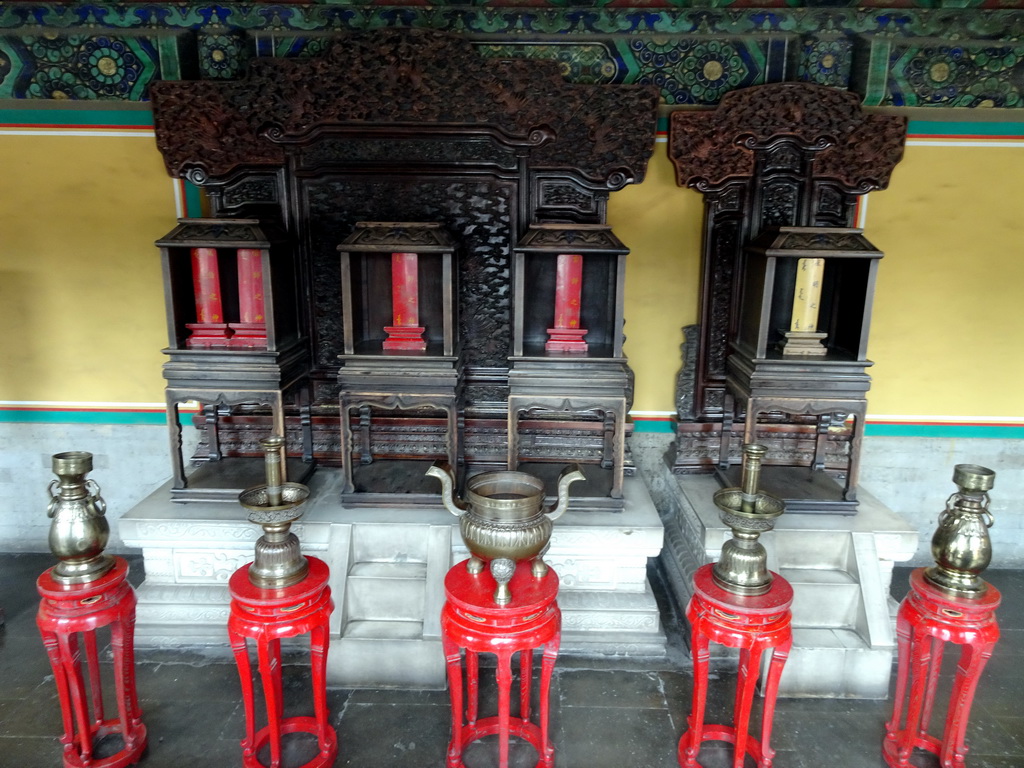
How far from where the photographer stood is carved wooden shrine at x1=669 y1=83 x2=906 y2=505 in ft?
11.1

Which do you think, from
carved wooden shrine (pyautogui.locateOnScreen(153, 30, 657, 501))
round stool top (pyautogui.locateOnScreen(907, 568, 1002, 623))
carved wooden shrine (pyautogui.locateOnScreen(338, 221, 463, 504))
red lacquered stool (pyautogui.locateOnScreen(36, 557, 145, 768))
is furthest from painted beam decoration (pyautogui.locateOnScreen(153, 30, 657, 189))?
round stool top (pyautogui.locateOnScreen(907, 568, 1002, 623))

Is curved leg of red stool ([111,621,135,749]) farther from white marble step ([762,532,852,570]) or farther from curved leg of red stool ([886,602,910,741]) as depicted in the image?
curved leg of red stool ([886,602,910,741])

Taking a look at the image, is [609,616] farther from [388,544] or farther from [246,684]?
[246,684]

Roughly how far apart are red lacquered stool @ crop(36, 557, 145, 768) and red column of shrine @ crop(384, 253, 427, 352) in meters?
1.52

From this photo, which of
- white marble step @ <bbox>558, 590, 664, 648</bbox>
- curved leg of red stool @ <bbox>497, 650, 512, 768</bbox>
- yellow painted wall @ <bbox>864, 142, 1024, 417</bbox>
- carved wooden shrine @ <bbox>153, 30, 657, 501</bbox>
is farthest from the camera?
yellow painted wall @ <bbox>864, 142, 1024, 417</bbox>

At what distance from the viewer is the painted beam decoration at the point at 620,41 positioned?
3.35 m

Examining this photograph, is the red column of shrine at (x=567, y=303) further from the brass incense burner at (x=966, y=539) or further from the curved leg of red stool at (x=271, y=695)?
the curved leg of red stool at (x=271, y=695)

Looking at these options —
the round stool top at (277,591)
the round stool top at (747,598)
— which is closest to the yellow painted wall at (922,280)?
the round stool top at (747,598)

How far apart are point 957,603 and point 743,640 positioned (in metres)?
0.75

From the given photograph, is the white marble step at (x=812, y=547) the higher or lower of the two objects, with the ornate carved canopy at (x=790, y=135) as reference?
lower

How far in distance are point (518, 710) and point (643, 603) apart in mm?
755

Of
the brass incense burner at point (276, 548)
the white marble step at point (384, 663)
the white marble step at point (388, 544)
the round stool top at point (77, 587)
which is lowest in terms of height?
the white marble step at point (384, 663)

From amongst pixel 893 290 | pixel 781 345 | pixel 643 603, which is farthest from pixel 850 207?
pixel 643 603

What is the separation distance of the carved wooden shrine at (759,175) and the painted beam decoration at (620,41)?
0.46ft
